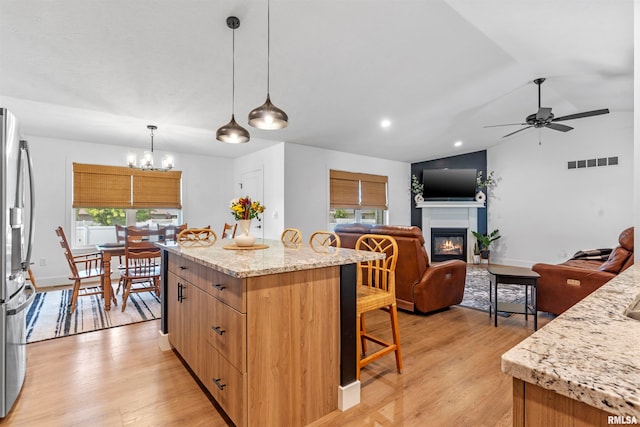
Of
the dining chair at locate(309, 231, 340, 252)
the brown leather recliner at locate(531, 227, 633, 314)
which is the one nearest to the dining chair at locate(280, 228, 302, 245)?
the dining chair at locate(309, 231, 340, 252)

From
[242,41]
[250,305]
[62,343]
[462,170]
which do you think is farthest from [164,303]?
[462,170]

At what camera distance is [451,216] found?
7520mm

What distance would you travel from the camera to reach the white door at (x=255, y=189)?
6.10m

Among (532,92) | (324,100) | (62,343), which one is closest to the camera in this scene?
(62,343)

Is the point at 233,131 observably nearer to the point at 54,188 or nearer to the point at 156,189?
the point at 156,189

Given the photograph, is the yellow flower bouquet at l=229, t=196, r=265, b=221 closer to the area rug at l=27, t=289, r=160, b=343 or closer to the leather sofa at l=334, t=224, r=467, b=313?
the leather sofa at l=334, t=224, r=467, b=313

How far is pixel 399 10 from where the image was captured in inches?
105

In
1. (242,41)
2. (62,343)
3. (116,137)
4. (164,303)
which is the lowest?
(62,343)

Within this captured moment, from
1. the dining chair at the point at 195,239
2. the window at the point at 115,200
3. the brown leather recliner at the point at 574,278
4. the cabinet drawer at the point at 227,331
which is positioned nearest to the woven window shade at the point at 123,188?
the window at the point at 115,200

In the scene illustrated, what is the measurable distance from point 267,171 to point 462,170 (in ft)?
15.1

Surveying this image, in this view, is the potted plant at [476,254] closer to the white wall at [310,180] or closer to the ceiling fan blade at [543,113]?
the white wall at [310,180]

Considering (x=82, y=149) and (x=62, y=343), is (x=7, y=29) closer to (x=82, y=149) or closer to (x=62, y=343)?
(x=62, y=343)

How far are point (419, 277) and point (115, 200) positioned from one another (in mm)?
5397

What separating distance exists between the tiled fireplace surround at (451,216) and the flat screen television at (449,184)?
0.17m
